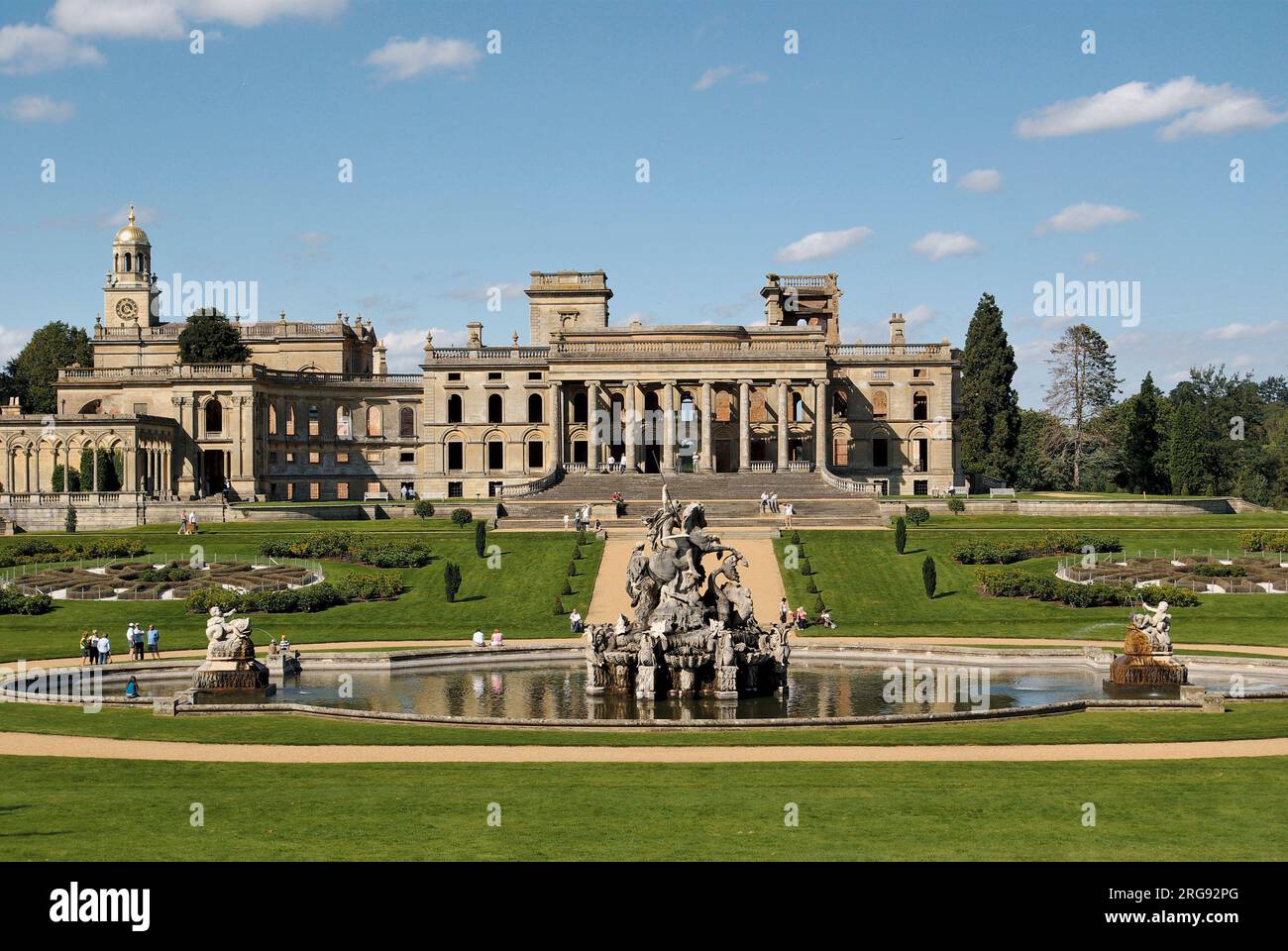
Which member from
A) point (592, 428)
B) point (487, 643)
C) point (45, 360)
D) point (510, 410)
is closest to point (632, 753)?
point (487, 643)

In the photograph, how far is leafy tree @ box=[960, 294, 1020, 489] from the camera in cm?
10244

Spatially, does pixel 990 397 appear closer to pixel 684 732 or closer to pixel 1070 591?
pixel 1070 591

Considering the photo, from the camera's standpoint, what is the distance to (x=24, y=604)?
54.0 m

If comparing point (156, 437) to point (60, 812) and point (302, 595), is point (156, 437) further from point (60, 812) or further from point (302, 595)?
point (60, 812)

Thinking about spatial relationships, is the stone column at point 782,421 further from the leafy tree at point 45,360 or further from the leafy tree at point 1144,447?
the leafy tree at point 45,360

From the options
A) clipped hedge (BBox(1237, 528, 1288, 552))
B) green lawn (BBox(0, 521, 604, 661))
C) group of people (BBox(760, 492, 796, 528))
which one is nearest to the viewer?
green lawn (BBox(0, 521, 604, 661))

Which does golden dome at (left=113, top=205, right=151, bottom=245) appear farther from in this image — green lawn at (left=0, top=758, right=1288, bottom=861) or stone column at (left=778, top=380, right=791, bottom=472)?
green lawn at (left=0, top=758, right=1288, bottom=861)

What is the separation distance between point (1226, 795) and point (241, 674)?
24.1 m

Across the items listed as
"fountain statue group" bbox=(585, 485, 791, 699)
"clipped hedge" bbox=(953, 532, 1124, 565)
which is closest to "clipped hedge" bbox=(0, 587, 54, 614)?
"fountain statue group" bbox=(585, 485, 791, 699)

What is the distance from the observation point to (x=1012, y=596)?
5638 centimetres

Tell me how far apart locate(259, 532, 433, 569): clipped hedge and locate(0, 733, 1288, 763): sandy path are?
3589 centimetres

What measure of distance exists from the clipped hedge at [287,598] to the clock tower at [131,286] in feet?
221

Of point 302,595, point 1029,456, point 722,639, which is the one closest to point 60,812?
point 722,639
